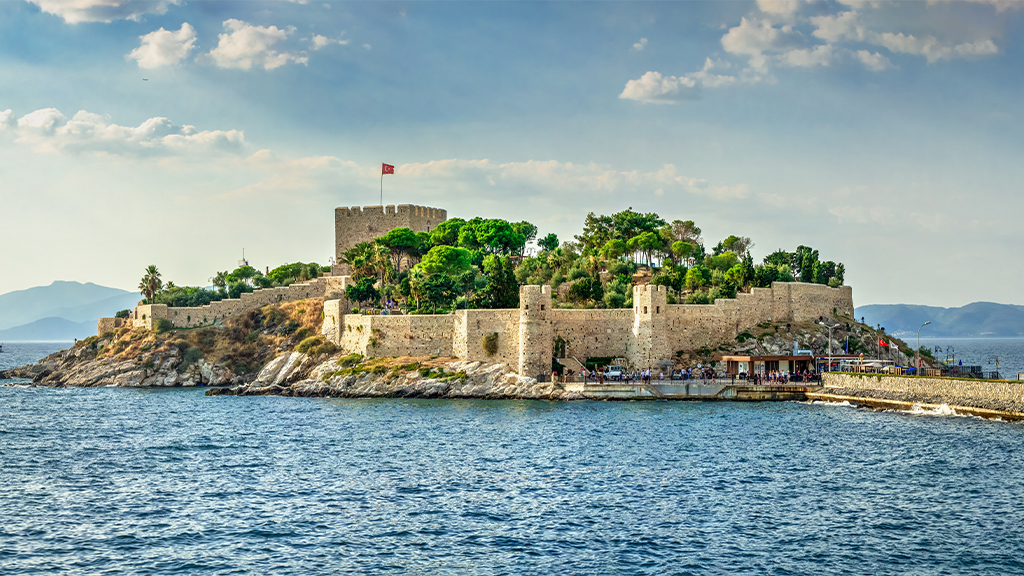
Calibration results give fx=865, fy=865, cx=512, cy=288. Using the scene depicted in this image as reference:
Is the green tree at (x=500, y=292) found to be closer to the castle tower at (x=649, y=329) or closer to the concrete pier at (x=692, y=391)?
the castle tower at (x=649, y=329)

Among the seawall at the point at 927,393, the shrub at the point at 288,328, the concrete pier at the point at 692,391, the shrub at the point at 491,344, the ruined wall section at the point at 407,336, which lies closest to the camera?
the seawall at the point at 927,393

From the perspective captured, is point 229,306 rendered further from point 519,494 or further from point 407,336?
point 519,494

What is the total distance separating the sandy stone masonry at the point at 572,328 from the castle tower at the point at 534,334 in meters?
0.07

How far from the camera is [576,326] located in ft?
216

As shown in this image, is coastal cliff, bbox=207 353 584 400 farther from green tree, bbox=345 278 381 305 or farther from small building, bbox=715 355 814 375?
small building, bbox=715 355 814 375

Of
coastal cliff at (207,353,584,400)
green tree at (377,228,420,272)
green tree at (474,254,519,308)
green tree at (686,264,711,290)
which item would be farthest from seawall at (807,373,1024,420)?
green tree at (377,228,420,272)

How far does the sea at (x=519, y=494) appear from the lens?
23797 millimetres

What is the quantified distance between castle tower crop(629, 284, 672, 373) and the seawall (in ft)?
35.8

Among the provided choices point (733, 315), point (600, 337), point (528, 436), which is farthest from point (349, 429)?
point (733, 315)

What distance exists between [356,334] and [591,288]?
1969 centimetres

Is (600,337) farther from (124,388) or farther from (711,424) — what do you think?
(124,388)

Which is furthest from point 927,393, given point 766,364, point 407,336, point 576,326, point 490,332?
point 407,336

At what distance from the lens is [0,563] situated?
23203 millimetres

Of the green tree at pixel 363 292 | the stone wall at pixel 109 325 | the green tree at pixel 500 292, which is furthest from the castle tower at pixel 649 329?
the stone wall at pixel 109 325
